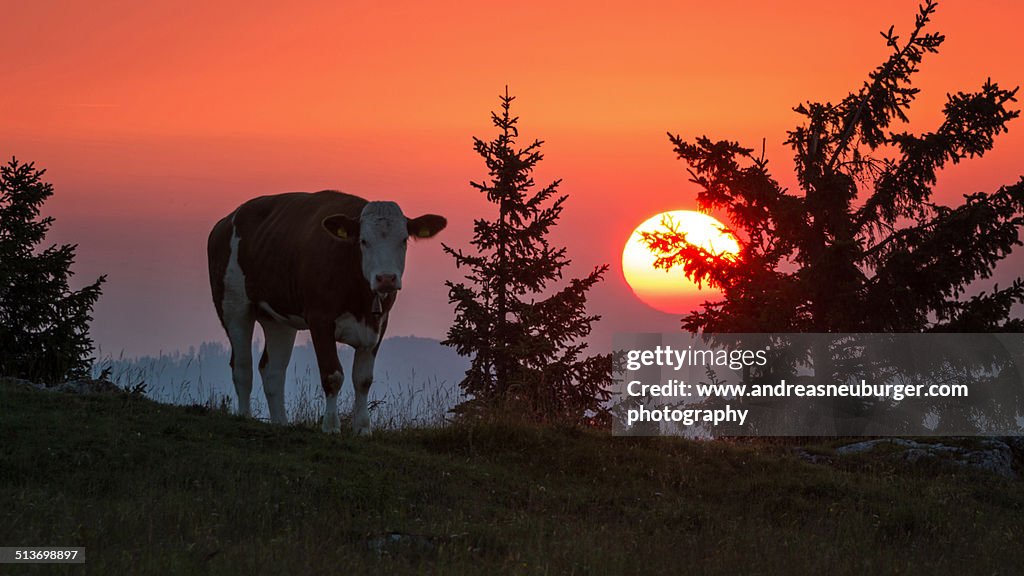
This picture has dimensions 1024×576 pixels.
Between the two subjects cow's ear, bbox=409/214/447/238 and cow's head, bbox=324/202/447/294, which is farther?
cow's ear, bbox=409/214/447/238

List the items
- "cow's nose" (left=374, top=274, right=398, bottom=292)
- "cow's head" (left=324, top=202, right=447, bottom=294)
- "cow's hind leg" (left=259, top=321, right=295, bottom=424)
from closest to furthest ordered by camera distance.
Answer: "cow's nose" (left=374, top=274, right=398, bottom=292) < "cow's head" (left=324, top=202, right=447, bottom=294) < "cow's hind leg" (left=259, top=321, right=295, bottom=424)

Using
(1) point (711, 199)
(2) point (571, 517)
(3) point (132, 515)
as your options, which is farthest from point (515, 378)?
(3) point (132, 515)

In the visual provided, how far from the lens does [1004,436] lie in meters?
21.0

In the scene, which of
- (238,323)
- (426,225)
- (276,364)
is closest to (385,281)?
(426,225)

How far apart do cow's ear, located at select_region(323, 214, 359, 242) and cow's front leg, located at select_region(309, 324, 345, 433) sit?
1266 millimetres

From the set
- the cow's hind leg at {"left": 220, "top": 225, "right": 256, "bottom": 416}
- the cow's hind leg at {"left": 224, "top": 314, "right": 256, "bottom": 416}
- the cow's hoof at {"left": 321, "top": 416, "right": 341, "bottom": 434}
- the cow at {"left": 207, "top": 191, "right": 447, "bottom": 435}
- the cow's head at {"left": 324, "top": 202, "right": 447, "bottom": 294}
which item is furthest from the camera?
the cow's hind leg at {"left": 224, "top": 314, "right": 256, "bottom": 416}

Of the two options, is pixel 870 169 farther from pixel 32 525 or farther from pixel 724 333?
pixel 32 525

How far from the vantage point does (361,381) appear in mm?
16156

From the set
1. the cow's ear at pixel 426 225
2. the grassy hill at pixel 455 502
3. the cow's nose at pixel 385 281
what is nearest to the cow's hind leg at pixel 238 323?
the grassy hill at pixel 455 502

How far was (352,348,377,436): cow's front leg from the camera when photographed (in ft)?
52.9

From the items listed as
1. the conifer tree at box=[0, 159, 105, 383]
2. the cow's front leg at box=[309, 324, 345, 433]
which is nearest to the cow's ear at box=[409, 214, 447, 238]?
the cow's front leg at box=[309, 324, 345, 433]

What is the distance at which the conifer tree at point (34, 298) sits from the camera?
2408 centimetres

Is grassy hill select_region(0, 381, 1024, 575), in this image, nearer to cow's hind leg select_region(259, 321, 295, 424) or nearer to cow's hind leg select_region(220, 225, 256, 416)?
cow's hind leg select_region(259, 321, 295, 424)

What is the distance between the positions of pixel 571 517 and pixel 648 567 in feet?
8.97
